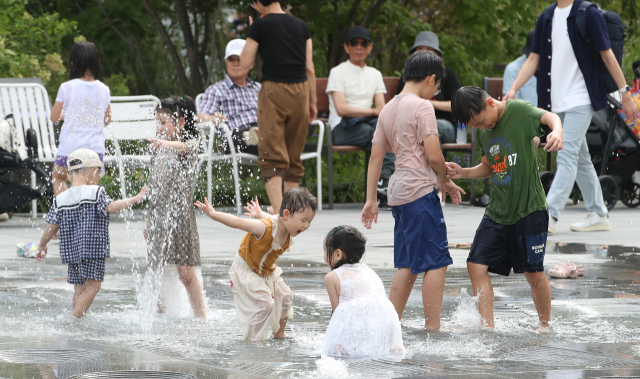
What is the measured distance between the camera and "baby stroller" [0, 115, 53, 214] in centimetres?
926

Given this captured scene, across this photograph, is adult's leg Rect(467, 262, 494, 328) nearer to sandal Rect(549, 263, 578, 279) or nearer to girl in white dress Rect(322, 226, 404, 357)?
girl in white dress Rect(322, 226, 404, 357)

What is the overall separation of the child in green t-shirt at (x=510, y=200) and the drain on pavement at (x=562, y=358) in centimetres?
68

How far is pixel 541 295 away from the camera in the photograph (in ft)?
15.8

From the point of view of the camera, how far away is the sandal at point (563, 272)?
21.0 ft

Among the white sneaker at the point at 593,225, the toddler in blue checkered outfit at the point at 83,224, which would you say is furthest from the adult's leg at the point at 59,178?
the white sneaker at the point at 593,225

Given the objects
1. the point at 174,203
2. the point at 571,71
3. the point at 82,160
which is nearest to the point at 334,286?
the point at 174,203

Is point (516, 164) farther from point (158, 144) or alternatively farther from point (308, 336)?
point (158, 144)

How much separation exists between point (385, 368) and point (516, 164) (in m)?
1.53

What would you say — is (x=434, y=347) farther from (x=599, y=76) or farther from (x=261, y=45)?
(x=261, y=45)

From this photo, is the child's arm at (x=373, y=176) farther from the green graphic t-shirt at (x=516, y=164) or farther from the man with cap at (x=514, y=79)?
the man with cap at (x=514, y=79)

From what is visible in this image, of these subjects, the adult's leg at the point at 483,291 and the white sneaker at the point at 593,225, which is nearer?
the adult's leg at the point at 483,291

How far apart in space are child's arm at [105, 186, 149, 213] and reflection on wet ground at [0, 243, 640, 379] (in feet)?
1.98

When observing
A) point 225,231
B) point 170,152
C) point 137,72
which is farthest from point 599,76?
point 137,72

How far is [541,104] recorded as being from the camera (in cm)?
848
